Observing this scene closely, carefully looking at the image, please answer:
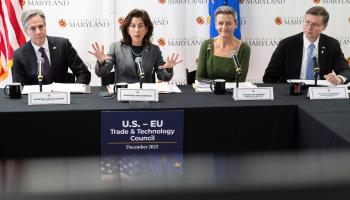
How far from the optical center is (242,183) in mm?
257

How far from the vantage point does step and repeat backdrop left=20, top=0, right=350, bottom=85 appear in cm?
477

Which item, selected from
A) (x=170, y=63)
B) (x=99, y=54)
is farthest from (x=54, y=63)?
(x=170, y=63)

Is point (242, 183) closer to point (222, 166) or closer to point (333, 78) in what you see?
point (222, 166)

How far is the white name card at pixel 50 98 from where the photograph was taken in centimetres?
246

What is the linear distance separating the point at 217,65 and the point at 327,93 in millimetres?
1094

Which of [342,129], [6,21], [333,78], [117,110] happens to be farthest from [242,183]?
[6,21]

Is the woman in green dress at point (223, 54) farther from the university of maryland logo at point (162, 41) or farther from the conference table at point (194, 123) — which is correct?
the university of maryland logo at point (162, 41)

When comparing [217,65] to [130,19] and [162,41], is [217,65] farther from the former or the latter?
[162,41]

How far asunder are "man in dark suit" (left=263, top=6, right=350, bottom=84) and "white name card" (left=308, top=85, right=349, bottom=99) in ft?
2.97

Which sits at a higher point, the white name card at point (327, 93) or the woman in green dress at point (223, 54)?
the woman in green dress at point (223, 54)

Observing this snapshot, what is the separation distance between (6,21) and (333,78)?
10.6 ft

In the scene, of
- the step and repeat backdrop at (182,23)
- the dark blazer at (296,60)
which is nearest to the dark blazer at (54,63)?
the step and repeat backdrop at (182,23)

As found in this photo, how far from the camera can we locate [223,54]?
371 centimetres

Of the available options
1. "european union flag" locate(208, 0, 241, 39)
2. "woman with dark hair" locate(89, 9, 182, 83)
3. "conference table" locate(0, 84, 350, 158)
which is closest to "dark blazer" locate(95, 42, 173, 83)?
"woman with dark hair" locate(89, 9, 182, 83)
